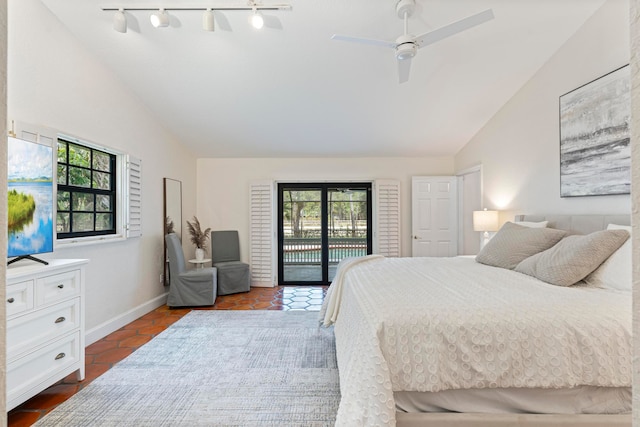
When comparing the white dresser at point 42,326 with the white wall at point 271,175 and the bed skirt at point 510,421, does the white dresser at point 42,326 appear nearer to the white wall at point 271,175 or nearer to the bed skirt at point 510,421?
the bed skirt at point 510,421

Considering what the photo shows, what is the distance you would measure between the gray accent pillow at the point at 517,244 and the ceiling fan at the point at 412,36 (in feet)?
5.70

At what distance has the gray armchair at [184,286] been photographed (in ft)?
13.4

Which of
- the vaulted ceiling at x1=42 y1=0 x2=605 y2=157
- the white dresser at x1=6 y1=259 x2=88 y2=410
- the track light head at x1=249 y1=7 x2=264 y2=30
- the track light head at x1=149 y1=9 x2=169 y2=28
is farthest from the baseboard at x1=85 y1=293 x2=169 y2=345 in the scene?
the track light head at x1=249 y1=7 x2=264 y2=30

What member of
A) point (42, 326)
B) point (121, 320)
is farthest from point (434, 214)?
point (42, 326)

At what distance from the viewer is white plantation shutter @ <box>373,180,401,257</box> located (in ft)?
17.7

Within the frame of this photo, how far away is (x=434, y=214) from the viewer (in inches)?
209

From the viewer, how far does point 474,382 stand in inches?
54.8

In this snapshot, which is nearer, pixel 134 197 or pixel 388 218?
pixel 134 197

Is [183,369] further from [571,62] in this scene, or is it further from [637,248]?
[571,62]

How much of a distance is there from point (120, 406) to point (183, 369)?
1.64 ft

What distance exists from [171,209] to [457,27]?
166 inches

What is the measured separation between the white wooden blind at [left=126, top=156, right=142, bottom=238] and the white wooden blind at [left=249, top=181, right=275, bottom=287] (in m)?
1.90

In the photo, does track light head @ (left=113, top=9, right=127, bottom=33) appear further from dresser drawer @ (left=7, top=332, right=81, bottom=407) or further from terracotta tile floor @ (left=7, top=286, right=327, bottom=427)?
terracotta tile floor @ (left=7, top=286, right=327, bottom=427)

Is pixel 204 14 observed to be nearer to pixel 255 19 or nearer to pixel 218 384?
pixel 255 19
